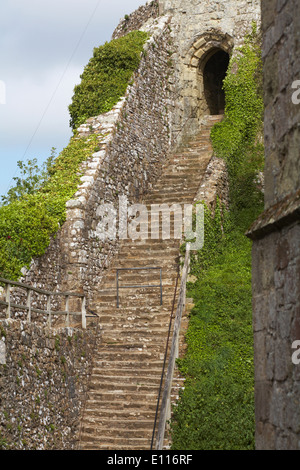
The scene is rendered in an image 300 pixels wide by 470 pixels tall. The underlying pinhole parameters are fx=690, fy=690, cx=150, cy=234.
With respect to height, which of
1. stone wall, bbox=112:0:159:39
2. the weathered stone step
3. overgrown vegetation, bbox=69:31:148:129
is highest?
stone wall, bbox=112:0:159:39

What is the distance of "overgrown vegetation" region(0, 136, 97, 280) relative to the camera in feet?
41.1

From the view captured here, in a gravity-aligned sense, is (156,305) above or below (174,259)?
below

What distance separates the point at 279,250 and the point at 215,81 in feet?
60.8

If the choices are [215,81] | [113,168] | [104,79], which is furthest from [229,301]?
[215,81]

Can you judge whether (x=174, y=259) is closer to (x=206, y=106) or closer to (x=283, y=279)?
(x=206, y=106)

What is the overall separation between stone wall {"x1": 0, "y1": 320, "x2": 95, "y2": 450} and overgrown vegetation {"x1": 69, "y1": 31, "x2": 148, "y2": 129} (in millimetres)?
6484

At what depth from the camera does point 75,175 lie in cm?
1492

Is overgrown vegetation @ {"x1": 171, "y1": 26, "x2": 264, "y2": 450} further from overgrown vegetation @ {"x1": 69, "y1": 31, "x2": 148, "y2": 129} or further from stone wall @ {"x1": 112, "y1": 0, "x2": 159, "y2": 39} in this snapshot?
stone wall @ {"x1": 112, "y1": 0, "x2": 159, "y2": 39}

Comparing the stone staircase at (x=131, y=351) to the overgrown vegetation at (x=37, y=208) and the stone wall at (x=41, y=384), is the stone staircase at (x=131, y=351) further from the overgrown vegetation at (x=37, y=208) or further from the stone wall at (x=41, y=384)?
the overgrown vegetation at (x=37, y=208)

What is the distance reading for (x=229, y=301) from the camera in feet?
44.4

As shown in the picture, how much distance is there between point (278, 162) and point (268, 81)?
2.53 feet

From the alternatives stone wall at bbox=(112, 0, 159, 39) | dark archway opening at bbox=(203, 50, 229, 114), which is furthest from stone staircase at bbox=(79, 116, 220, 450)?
stone wall at bbox=(112, 0, 159, 39)
